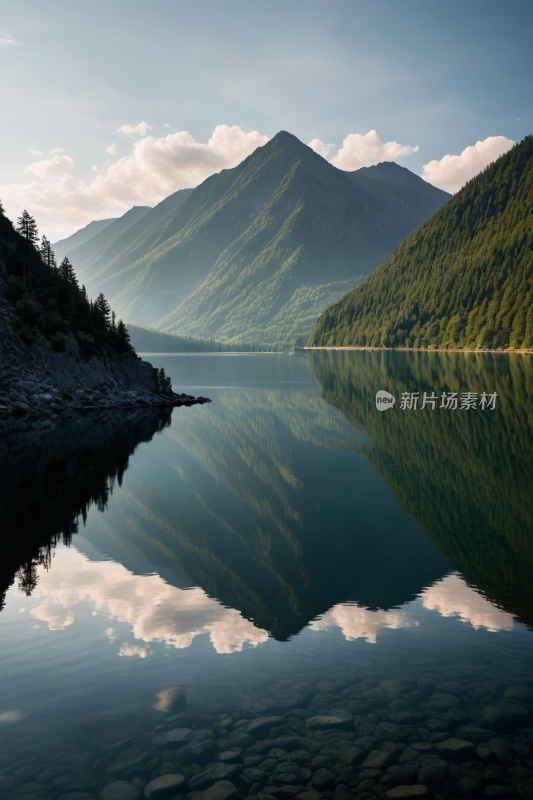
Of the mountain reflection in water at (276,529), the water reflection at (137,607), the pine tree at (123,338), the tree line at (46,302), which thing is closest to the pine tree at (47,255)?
the tree line at (46,302)

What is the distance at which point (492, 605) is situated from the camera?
1334cm

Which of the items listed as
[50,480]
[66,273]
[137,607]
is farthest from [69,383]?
[137,607]

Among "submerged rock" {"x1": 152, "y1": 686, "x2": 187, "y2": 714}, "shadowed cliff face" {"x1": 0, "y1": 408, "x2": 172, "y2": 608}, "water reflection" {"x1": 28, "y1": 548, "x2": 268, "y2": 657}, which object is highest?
"shadowed cliff face" {"x1": 0, "y1": 408, "x2": 172, "y2": 608}

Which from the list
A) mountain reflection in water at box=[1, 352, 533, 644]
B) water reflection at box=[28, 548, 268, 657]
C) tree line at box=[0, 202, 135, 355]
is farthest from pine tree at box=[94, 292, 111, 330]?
water reflection at box=[28, 548, 268, 657]

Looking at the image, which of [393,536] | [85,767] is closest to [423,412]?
[393,536]

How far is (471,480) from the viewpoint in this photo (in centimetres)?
2586

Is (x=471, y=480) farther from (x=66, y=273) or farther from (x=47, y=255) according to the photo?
(x=47, y=255)

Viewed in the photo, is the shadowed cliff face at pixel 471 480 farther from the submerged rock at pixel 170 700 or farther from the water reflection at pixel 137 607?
the submerged rock at pixel 170 700

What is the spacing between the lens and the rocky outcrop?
5641 cm
